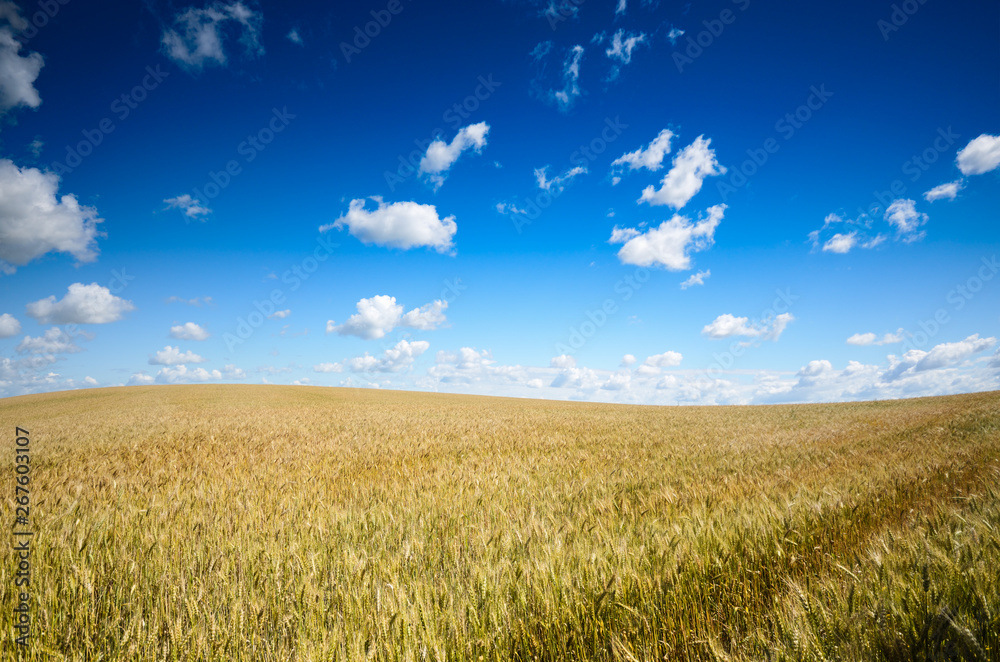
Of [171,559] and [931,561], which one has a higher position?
[931,561]

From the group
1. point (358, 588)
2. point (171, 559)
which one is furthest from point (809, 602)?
point (171, 559)

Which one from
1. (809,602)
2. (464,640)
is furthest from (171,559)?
(809,602)

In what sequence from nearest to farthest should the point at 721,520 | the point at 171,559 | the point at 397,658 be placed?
the point at 397,658
the point at 171,559
the point at 721,520

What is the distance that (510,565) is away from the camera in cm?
248

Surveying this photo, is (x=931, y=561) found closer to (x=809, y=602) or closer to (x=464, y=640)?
(x=809, y=602)

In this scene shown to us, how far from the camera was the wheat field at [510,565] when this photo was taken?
179 cm

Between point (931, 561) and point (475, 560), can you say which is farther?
point (475, 560)

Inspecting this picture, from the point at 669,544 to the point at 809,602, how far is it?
2.88ft

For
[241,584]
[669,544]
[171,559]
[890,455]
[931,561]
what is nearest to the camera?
[931,561]

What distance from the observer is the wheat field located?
5.89 feet

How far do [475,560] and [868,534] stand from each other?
2.99 metres

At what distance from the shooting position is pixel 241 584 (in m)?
2.31

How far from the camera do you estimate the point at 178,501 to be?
4.07 meters

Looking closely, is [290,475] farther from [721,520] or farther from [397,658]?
[721,520]
